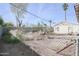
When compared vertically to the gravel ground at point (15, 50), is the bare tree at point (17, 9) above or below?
above

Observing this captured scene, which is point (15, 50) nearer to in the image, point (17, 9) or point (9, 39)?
point (9, 39)

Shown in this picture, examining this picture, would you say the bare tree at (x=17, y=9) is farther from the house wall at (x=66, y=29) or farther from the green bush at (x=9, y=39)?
the house wall at (x=66, y=29)

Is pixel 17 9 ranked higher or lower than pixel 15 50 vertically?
higher

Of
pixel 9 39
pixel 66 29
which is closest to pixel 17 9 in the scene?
pixel 9 39

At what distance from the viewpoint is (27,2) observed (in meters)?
2.03

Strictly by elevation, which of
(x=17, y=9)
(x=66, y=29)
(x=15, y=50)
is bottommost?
(x=15, y=50)

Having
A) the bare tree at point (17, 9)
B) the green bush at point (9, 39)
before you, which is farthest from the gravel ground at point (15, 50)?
the bare tree at point (17, 9)

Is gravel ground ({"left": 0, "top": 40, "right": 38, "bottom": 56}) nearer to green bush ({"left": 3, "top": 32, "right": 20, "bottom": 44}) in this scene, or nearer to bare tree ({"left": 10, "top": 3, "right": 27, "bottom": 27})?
green bush ({"left": 3, "top": 32, "right": 20, "bottom": 44})

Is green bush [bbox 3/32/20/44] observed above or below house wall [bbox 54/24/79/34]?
below

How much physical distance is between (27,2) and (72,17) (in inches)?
14.1

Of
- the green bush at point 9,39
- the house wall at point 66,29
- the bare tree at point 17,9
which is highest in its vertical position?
the bare tree at point 17,9

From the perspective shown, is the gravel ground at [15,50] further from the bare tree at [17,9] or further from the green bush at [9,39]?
the bare tree at [17,9]

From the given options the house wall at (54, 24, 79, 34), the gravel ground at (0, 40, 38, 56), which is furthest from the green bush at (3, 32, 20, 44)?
the house wall at (54, 24, 79, 34)

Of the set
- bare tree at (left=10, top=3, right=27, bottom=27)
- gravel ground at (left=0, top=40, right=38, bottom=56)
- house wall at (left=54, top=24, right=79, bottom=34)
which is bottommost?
gravel ground at (left=0, top=40, right=38, bottom=56)
